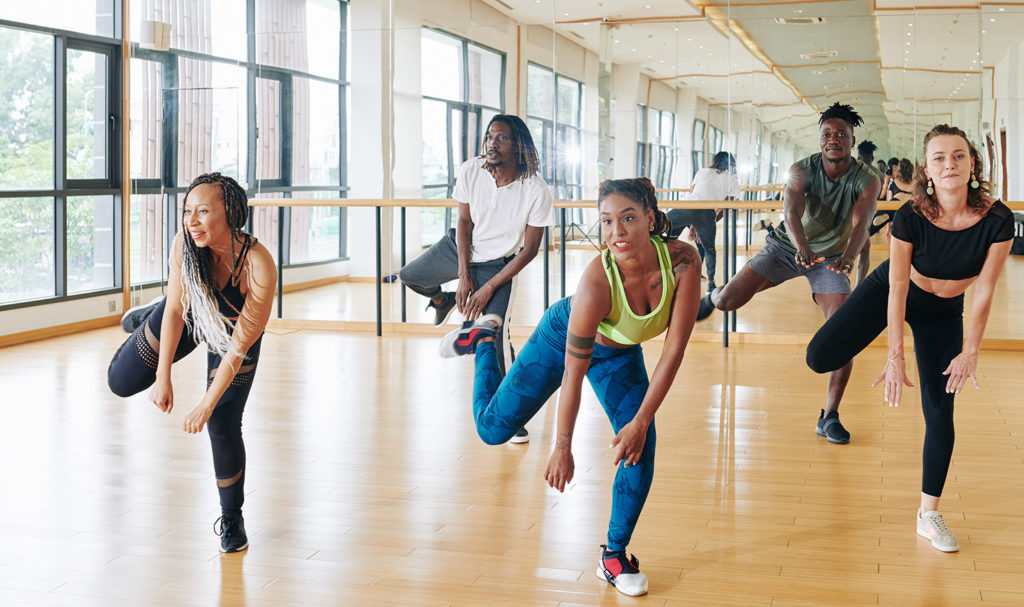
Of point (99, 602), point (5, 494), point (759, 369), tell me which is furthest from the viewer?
point (759, 369)

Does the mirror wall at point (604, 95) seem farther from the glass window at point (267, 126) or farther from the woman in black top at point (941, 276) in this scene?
the woman in black top at point (941, 276)

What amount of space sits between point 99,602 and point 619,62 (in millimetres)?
5624

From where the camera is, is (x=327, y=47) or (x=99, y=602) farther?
(x=327, y=47)

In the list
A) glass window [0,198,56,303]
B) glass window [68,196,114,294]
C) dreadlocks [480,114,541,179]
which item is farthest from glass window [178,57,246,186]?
dreadlocks [480,114,541,179]

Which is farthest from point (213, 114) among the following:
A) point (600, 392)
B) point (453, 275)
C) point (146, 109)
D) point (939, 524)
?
point (939, 524)

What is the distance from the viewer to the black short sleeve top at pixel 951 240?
299cm

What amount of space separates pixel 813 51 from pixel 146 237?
5.21m

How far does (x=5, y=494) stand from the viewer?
144 inches

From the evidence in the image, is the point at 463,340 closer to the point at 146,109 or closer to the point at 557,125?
the point at 557,125

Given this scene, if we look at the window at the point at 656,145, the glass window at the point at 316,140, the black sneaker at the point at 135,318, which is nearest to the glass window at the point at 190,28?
the glass window at the point at 316,140

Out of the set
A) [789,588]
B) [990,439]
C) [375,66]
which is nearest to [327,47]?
[375,66]

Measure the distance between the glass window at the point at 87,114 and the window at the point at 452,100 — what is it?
2.54m

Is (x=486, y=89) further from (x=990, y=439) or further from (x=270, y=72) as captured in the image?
(x=990, y=439)

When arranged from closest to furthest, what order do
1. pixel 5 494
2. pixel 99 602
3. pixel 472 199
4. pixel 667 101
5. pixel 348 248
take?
1. pixel 99 602
2. pixel 5 494
3. pixel 472 199
4. pixel 667 101
5. pixel 348 248
